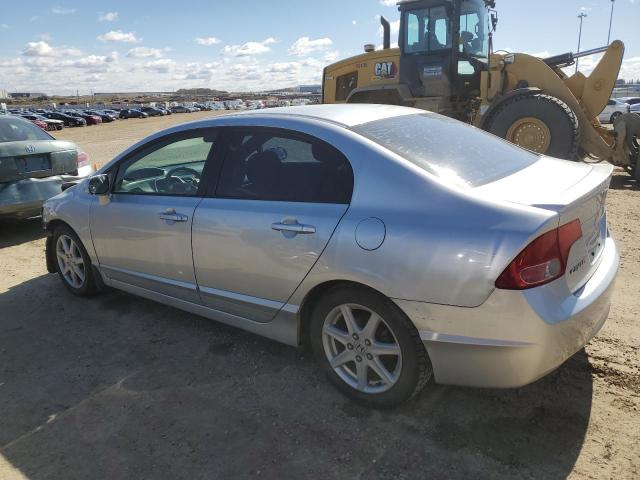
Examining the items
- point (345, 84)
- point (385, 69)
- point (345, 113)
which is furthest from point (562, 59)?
point (345, 113)

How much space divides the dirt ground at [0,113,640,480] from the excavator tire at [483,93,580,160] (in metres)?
5.27

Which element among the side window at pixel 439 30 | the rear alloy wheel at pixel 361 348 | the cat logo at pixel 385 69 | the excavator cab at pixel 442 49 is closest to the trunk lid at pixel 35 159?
the rear alloy wheel at pixel 361 348

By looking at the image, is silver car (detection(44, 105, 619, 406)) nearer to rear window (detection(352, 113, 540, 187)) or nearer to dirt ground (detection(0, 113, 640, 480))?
rear window (detection(352, 113, 540, 187))

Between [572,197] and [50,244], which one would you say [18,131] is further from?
[572,197]

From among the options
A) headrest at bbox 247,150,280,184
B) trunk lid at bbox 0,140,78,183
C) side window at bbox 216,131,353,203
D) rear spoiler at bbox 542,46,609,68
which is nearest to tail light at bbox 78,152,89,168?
trunk lid at bbox 0,140,78,183

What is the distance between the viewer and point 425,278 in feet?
7.70

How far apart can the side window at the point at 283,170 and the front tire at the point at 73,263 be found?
184cm

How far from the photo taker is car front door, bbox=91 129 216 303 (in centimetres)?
344

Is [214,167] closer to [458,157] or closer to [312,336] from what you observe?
[312,336]

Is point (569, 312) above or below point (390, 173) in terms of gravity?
below

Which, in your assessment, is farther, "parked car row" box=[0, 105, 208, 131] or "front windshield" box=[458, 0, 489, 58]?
"parked car row" box=[0, 105, 208, 131]

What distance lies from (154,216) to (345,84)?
8.43m

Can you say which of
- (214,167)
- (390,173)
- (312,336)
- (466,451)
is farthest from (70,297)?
(466,451)

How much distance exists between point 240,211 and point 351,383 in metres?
1.20
